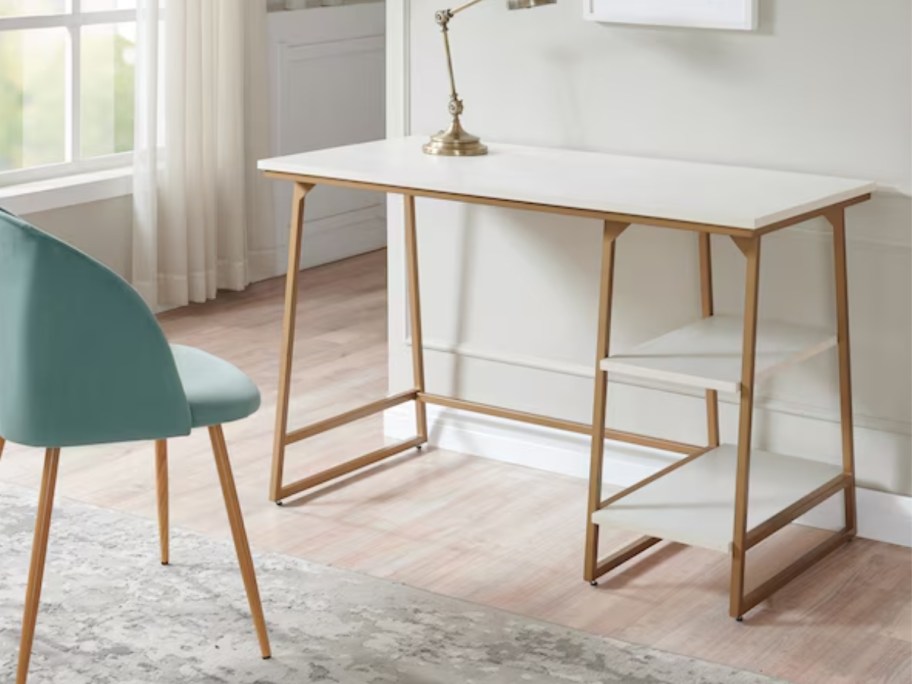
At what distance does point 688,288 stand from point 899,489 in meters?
0.61

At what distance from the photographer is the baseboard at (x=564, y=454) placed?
331cm

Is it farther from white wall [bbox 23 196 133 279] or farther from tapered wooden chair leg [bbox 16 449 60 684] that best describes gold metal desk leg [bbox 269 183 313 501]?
white wall [bbox 23 196 133 279]

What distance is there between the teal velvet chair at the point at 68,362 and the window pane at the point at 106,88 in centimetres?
278

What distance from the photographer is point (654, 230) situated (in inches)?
137

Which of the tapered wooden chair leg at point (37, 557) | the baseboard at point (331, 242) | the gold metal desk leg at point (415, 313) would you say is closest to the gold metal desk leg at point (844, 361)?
the gold metal desk leg at point (415, 313)

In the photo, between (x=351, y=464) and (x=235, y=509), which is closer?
(x=235, y=509)

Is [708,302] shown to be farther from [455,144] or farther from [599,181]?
[455,144]

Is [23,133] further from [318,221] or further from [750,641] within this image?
[750,641]

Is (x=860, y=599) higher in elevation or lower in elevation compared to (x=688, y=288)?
lower

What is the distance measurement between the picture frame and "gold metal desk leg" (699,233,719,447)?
436 mm

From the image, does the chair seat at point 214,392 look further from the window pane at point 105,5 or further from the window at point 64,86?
the window pane at point 105,5

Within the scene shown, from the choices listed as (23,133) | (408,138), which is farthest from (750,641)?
(23,133)

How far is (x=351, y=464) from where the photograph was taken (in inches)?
146

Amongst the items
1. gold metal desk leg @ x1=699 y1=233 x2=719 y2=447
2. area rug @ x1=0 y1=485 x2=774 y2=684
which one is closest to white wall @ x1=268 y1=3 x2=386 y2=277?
gold metal desk leg @ x1=699 y1=233 x2=719 y2=447
